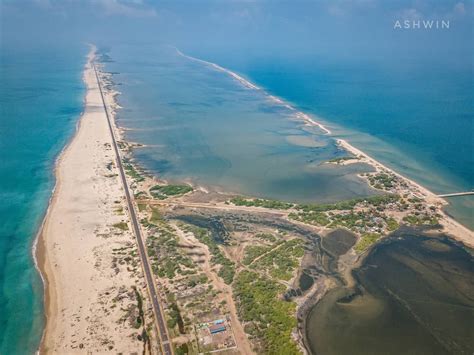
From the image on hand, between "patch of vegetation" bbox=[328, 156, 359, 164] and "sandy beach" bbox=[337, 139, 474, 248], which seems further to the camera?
"patch of vegetation" bbox=[328, 156, 359, 164]

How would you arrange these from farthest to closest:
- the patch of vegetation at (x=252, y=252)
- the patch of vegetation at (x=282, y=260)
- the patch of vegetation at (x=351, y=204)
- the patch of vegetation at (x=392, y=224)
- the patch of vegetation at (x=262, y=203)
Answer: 1. the patch of vegetation at (x=262, y=203)
2. the patch of vegetation at (x=351, y=204)
3. the patch of vegetation at (x=392, y=224)
4. the patch of vegetation at (x=252, y=252)
5. the patch of vegetation at (x=282, y=260)

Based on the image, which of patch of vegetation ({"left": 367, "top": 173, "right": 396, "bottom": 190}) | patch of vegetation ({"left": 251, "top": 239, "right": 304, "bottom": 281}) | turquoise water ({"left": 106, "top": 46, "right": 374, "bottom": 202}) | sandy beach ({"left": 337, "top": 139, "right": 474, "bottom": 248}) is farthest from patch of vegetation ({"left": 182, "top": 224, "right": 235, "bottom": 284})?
patch of vegetation ({"left": 367, "top": 173, "right": 396, "bottom": 190})

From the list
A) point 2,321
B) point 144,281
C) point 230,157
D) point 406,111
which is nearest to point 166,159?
point 230,157

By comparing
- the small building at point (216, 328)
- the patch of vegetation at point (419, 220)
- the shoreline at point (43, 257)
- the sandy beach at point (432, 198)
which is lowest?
the shoreline at point (43, 257)

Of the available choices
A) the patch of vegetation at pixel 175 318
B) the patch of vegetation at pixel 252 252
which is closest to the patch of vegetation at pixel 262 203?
the patch of vegetation at pixel 252 252

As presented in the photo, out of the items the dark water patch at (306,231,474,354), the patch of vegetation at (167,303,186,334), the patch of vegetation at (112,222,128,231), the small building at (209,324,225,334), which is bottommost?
the patch of vegetation at (112,222,128,231)

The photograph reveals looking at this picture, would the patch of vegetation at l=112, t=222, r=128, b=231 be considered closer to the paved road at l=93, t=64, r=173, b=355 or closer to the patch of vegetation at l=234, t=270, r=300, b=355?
the paved road at l=93, t=64, r=173, b=355

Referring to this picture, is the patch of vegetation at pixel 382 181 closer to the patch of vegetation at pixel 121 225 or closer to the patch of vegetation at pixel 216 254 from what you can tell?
the patch of vegetation at pixel 216 254

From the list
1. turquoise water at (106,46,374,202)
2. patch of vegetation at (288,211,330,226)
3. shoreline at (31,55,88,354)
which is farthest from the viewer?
turquoise water at (106,46,374,202)
